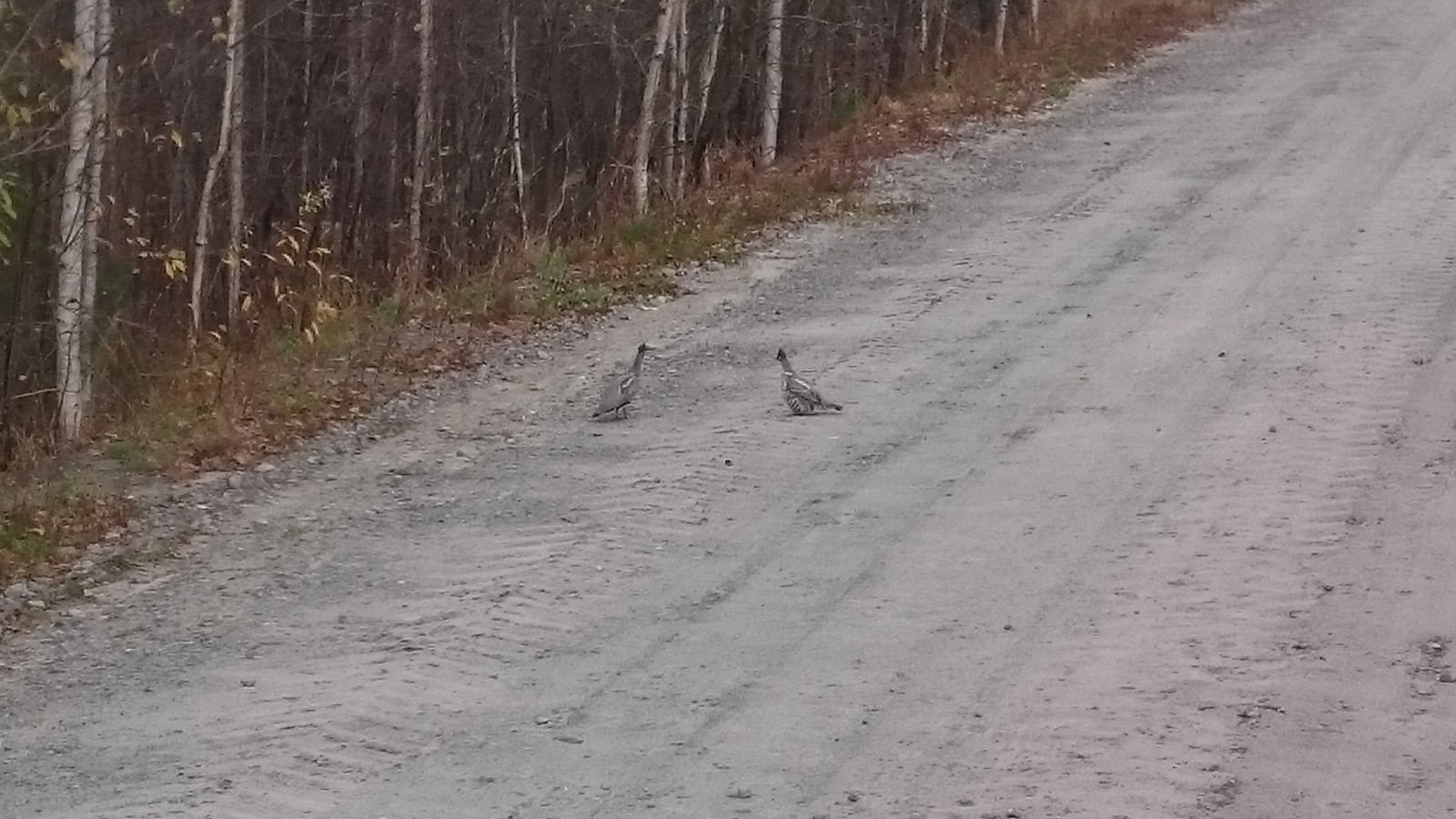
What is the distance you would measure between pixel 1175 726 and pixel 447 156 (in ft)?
70.9

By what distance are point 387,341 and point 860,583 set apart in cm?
473

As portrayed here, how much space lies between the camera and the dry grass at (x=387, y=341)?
8719 millimetres

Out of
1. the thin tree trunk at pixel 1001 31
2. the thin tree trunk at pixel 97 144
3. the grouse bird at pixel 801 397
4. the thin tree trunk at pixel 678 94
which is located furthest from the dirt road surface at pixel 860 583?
the thin tree trunk at pixel 1001 31

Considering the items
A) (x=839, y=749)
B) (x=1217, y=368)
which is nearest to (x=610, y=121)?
(x=1217, y=368)

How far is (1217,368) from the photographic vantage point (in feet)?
32.3

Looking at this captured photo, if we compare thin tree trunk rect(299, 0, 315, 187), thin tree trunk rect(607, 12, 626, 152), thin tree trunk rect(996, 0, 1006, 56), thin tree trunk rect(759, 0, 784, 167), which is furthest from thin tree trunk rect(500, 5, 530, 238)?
thin tree trunk rect(996, 0, 1006, 56)

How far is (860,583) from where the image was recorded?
23.5 feet

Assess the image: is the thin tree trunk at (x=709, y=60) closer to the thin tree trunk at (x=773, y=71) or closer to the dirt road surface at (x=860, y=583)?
the thin tree trunk at (x=773, y=71)

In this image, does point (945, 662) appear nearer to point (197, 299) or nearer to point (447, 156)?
point (197, 299)

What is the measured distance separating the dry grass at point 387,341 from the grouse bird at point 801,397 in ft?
7.36

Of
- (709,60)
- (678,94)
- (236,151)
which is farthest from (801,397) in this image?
(709,60)

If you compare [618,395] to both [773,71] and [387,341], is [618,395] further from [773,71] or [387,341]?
[773,71]

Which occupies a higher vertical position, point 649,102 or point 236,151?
point 649,102

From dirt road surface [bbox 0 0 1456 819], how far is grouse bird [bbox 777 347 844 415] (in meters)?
0.10
